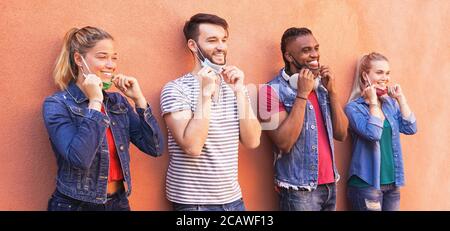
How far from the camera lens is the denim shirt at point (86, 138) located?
2.57m

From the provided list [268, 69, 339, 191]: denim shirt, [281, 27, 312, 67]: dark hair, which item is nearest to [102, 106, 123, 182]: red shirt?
[268, 69, 339, 191]: denim shirt

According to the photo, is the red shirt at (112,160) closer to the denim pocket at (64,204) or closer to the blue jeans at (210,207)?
the denim pocket at (64,204)

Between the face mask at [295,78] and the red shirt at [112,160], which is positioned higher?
the face mask at [295,78]

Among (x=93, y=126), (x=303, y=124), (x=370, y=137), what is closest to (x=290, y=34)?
(x=303, y=124)

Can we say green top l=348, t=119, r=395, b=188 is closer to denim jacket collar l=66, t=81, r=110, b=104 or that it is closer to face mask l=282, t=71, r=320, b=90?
face mask l=282, t=71, r=320, b=90

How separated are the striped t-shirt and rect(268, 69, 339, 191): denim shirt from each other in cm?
46

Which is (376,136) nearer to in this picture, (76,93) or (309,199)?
(309,199)

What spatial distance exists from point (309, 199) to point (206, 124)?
1.00 m

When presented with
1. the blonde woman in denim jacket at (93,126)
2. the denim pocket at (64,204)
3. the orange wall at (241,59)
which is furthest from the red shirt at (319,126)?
the denim pocket at (64,204)

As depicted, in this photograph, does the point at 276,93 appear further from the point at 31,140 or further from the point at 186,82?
the point at 31,140

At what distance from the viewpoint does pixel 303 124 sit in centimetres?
351

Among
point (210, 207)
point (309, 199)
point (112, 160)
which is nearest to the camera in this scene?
point (112, 160)

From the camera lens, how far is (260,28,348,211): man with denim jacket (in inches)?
135

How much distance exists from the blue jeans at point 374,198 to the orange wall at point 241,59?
0.58 feet
